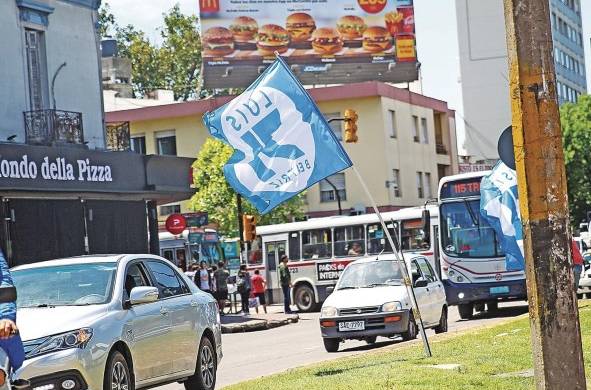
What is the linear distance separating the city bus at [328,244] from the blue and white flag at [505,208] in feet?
44.0

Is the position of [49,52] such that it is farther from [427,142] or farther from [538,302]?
[427,142]

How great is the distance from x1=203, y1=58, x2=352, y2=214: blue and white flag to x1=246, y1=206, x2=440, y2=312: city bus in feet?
67.8

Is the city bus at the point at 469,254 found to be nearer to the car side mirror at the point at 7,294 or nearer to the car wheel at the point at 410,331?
the car wheel at the point at 410,331

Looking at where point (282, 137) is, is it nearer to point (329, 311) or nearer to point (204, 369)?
point (204, 369)

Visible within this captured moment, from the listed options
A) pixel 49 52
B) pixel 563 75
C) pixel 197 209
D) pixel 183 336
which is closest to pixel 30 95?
pixel 49 52

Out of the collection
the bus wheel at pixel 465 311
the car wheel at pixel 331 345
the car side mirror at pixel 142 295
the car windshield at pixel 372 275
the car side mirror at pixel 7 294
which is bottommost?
the bus wheel at pixel 465 311

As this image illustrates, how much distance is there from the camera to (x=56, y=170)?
3025 centimetres

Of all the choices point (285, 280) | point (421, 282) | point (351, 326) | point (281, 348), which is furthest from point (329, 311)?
point (285, 280)

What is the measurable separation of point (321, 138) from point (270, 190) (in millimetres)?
991

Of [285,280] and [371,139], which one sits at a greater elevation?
[371,139]

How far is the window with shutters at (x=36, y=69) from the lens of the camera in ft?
105

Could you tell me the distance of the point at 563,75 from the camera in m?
103

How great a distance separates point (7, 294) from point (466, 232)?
→ 79.3ft

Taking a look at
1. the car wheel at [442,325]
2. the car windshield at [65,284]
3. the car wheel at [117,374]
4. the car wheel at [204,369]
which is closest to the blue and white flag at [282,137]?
the car wheel at [204,369]
